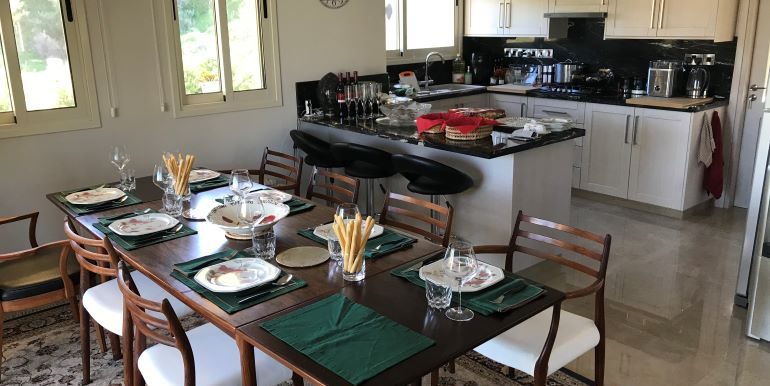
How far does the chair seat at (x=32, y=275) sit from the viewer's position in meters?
2.74

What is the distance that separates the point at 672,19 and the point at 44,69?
4.55m

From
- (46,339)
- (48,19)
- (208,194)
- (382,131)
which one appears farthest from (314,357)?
(48,19)

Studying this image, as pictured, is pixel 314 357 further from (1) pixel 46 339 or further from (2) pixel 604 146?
(2) pixel 604 146

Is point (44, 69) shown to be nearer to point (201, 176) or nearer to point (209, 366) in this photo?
point (201, 176)

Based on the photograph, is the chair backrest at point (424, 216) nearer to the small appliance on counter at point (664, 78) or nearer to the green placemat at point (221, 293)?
the green placemat at point (221, 293)

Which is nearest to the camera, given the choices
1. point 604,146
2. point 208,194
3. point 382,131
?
point 208,194

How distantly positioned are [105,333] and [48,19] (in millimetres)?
1831

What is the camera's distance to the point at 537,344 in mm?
2152

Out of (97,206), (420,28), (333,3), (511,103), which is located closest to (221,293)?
(97,206)

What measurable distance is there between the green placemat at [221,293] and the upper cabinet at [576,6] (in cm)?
436

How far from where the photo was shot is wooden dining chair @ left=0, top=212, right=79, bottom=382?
2723 mm

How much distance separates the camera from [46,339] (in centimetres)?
A: 318

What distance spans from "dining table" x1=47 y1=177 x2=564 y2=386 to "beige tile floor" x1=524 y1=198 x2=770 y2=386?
123cm

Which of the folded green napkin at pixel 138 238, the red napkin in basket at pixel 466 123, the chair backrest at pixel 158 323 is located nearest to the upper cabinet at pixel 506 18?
the red napkin in basket at pixel 466 123
